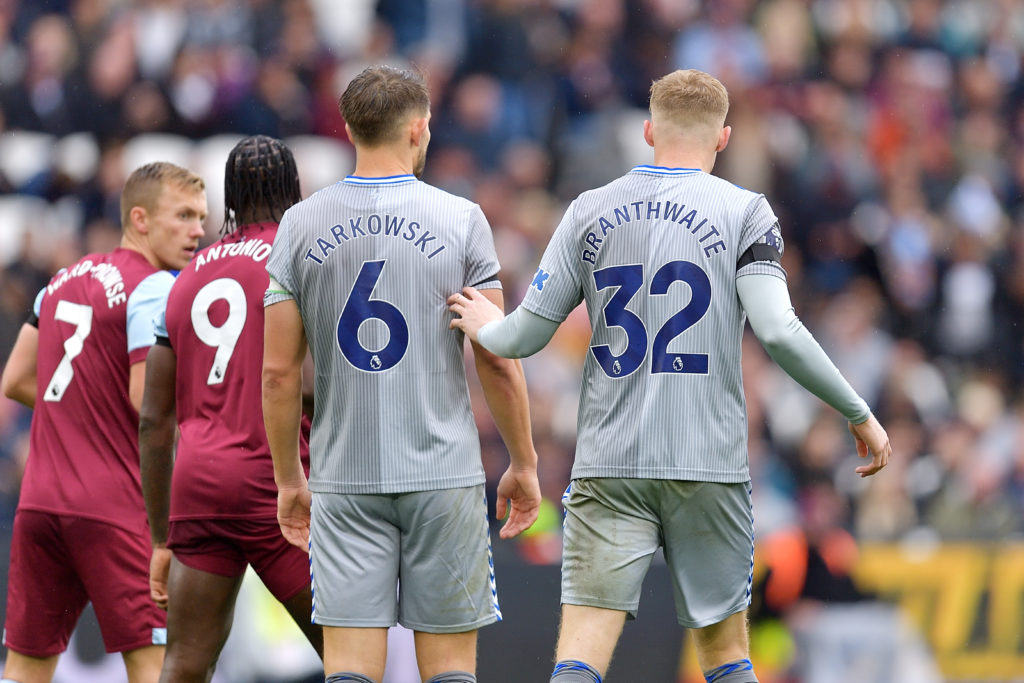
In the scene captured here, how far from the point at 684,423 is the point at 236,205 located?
1739mm

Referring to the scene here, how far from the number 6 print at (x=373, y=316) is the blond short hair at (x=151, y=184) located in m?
1.64

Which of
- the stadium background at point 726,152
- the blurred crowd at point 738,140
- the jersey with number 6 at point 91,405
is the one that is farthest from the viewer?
the blurred crowd at point 738,140

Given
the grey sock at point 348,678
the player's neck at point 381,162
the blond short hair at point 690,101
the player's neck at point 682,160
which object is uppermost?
the blond short hair at point 690,101

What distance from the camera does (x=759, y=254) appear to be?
3.93m

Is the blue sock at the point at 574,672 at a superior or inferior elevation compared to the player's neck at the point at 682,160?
inferior

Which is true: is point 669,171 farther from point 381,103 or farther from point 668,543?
point 668,543

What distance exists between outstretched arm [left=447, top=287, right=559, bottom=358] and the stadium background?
4.39 metres

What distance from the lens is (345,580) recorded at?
3.98m

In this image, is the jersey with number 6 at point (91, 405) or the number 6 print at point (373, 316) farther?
the jersey with number 6 at point (91, 405)

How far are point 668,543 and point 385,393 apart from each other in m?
0.94

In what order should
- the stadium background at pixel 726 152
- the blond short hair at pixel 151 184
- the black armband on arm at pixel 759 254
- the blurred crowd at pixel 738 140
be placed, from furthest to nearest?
1. the blurred crowd at pixel 738 140
2. the stadium background at pixel 726 152
3. the blond short hair at pixel 151 184
4. the black armband on arm at pixel 759 254

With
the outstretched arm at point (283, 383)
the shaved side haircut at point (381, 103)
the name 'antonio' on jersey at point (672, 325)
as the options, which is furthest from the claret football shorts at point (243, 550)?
the shaved side haircut at point (381, 103)

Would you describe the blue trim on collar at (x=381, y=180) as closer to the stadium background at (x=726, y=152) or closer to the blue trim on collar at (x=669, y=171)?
the blue trim on collar at (x=669, y=171)

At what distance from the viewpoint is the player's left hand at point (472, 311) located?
399 cm
